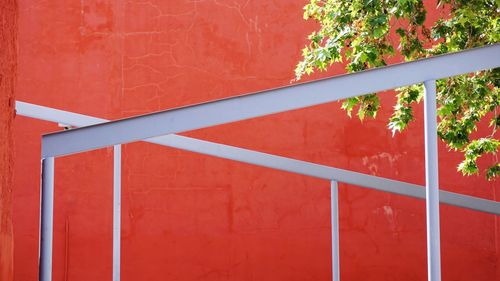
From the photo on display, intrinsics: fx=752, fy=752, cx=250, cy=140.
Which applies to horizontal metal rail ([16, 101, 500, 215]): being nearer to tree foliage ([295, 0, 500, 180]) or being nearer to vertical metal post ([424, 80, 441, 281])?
tree foliage ([295, 0, 500, 180])

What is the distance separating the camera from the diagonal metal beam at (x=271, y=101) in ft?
11.3

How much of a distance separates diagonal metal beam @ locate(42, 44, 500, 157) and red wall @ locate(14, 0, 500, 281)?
483 centimetres

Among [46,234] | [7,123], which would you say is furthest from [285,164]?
[7,123]

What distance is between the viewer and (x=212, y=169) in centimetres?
845

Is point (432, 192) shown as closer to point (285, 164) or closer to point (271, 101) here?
point (271, 101)

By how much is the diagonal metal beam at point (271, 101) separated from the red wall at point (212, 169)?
4.83m

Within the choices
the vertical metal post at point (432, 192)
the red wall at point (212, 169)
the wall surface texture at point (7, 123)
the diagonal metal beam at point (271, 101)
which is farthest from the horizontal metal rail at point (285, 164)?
the wall surface texture at point (7, 123)

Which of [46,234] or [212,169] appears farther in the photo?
[212,169]

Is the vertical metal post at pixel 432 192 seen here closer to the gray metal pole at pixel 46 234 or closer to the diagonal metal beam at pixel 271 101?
the diagonal metal beam at pixel 271 101

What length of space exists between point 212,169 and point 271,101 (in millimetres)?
4933

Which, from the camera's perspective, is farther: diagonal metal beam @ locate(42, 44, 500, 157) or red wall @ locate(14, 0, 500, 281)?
red wall @ locate(14, 0, 500, 281)

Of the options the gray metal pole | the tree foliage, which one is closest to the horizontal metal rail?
the tree foliage

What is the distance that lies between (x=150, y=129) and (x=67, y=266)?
5.09m

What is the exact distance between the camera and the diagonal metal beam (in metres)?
3.46
